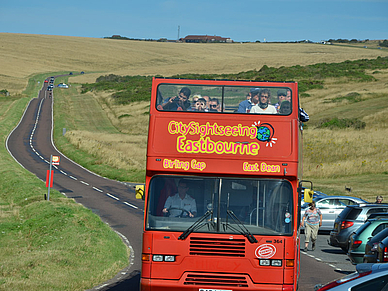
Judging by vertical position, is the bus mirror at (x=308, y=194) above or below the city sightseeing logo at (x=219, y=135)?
below

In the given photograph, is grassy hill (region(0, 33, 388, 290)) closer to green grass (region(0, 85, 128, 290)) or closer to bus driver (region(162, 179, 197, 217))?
green grass (region(0, 85, 128, 290))

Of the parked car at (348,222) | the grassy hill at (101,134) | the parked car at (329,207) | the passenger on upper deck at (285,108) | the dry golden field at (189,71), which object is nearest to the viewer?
the passenger on upper deck at (285,108)

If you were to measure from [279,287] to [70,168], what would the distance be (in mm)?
38212

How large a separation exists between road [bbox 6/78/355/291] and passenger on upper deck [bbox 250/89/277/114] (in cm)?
487

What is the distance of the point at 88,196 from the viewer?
3156 cm

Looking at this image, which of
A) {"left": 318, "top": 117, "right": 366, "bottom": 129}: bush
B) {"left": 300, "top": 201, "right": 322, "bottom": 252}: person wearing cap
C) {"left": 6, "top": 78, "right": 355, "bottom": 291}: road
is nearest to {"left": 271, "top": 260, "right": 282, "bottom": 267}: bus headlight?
{"left": 6, "top": 78, "right": 355, "bottom": 291}: road

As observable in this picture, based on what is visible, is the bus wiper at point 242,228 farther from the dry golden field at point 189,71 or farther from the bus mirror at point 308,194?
the dry golden field at point 189,71

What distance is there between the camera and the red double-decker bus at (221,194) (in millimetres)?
8438

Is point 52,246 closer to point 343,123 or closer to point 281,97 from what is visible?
point 281,97

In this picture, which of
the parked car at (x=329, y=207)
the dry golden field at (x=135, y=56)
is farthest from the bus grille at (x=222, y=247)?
the dry golden field at (x=135, y=56)

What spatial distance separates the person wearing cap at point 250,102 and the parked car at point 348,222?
957 cm

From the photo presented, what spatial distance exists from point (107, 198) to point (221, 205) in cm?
2337

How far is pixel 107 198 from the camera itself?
31.2 metres

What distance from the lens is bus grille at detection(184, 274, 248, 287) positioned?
8.43 m
